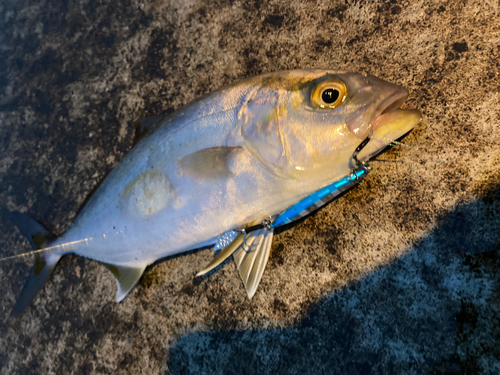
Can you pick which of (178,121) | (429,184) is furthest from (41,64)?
(429,184)

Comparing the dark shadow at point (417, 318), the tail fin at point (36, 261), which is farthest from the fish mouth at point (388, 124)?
the tail fin at point (36, 261)

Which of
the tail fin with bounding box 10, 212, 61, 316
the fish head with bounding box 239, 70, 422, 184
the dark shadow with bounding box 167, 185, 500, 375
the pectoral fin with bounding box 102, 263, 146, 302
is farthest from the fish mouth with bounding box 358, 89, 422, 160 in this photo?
the tail fin with bounding box 10, 212, 61, 316

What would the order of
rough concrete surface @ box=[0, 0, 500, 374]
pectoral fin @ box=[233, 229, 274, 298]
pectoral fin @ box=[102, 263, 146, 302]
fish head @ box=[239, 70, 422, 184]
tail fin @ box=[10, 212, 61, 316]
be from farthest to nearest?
tail fin @ box=[10, 212, 61, 316] < pectoral fin @ box=[102, 263, 146, 302] < pectoral fin @ box=[233, 229, 274, 298] < rough concrete surface @ box=[0, 0, 500, 374] < fish head @ box=[239, 70, 422, 184]

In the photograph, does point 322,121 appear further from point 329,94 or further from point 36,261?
point 36,261

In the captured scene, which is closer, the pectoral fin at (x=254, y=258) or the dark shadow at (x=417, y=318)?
the dark shadow at (x=417, y=318)

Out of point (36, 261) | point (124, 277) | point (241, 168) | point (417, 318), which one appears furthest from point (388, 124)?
point (36, 261)

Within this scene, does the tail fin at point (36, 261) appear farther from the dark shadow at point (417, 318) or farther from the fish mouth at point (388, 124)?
the fish mouth at point (388, 124)

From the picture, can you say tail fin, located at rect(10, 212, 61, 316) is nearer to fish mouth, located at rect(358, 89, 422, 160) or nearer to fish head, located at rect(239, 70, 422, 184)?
fish head, located at rect(239, 70, 422, 184)
